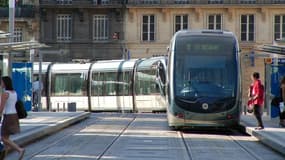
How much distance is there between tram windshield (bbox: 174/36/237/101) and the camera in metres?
23.5

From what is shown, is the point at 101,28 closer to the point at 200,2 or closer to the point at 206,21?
the point at 200,2

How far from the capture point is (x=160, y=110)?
40750 millimetres

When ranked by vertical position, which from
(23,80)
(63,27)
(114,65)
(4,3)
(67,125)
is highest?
(4,3)

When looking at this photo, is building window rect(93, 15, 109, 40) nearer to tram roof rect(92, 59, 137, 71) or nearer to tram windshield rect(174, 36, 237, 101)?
tram roof rect(92, 59, 137, 71)

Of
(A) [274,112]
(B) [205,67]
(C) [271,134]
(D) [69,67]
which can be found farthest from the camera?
(D) [69,67]

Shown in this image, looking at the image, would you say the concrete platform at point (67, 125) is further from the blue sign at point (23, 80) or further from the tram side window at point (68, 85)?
the tram side window at point (68, 85)

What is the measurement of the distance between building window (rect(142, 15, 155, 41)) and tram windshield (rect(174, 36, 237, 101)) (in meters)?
36.8

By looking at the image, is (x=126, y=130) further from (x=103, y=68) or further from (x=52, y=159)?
(x=103, y=68)

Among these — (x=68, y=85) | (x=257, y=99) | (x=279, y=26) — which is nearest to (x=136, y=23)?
(x=279, y=26)

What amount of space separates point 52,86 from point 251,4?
2074 centimetres

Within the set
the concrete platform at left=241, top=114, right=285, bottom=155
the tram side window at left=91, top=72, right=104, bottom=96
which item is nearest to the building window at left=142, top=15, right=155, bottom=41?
the tram side window at left=91, top=72, right=104, bottom=96

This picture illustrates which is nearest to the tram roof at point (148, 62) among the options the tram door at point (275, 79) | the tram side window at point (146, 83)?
the tram side window at point (146, 83)

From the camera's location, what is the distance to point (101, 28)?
61.9 metres

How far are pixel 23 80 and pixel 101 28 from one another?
1224 inches
